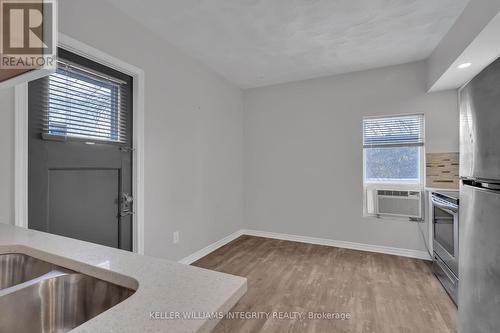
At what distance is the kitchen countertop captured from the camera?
1.59 feet

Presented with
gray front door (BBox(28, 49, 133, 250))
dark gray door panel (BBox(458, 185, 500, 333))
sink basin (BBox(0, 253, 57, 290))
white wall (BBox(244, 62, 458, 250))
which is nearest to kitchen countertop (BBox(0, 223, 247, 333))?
sink basin (BBox(0, 253, 57, 290))

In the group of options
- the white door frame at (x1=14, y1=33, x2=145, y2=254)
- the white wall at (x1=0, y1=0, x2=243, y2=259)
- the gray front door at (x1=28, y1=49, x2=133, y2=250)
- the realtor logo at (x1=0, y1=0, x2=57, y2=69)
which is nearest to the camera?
the realtor logo at (x1=0, y1=0, x2=57, y2=69)

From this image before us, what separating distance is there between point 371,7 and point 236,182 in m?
2.89

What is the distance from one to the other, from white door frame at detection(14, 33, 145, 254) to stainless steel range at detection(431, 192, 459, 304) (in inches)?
112

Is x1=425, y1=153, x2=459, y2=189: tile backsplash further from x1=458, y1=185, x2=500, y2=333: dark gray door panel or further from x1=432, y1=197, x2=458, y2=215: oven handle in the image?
x1=458, y1=185, x2=500, y2=333: dark gray door panel

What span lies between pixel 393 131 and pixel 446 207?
4.51 ft

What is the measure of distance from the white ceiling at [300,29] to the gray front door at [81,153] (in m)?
0.76

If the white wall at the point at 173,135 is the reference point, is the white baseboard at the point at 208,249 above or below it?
below

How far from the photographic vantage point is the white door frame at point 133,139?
1.44 meters

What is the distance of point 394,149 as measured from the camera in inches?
128

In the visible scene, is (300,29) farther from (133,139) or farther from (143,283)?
(143,283)

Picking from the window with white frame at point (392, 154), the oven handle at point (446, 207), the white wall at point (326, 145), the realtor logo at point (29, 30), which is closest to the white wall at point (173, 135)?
the white wall at point (326, 145)

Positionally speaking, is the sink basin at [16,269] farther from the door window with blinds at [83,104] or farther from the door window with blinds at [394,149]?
the door window with blinds at [394,149]

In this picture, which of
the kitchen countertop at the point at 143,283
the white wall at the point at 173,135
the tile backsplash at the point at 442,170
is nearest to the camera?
the kitchen countertop at the point at 143,283
